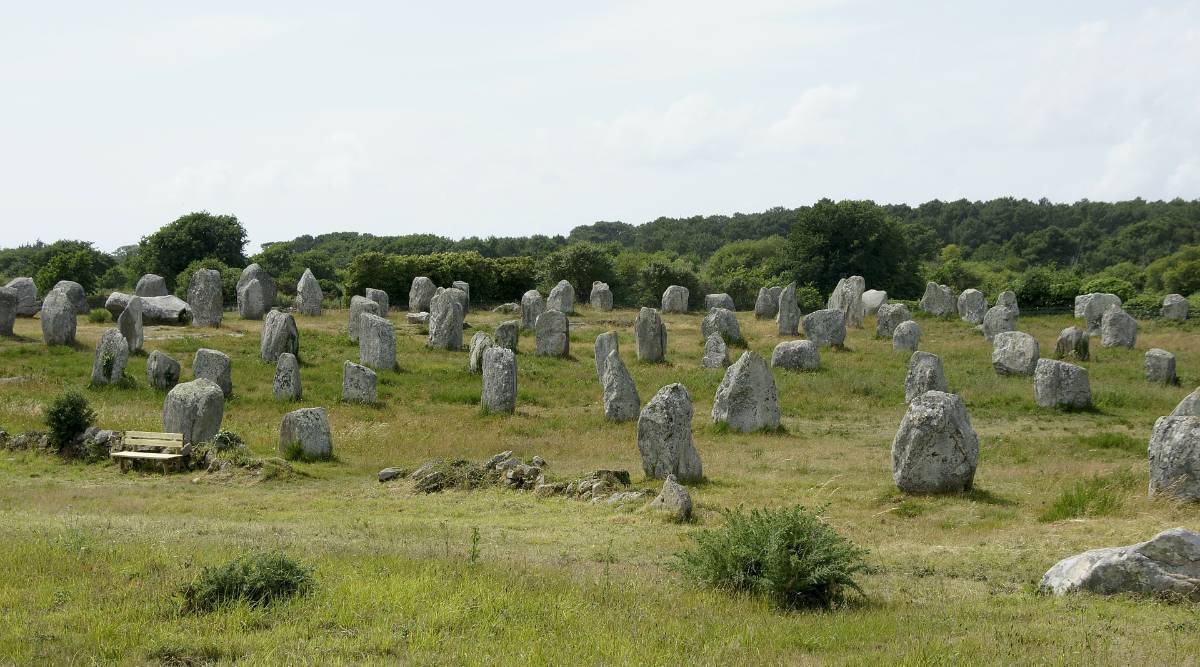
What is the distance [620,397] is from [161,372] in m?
12.4

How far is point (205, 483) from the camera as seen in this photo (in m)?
19.1

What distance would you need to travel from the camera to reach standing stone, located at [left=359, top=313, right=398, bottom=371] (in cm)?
3309

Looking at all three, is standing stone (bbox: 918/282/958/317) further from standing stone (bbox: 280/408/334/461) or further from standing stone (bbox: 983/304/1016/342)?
standing stone (bbox: 280/408/334/461)

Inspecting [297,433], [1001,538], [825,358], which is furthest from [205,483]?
[825,358]

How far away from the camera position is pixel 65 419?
21391mm

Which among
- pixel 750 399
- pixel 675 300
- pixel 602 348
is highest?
pixel 675 300

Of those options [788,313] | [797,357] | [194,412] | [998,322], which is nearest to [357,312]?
[797,357]

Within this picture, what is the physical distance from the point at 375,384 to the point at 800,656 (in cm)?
2133

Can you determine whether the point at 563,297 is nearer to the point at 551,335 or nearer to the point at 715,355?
the point at 551,335

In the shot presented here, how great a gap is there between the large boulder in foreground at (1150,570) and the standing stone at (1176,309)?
43074mm

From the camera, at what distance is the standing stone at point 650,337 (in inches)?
1458

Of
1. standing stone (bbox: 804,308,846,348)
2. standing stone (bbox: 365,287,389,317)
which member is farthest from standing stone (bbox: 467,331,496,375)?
standing stone (bbox: 365,287,389,317)

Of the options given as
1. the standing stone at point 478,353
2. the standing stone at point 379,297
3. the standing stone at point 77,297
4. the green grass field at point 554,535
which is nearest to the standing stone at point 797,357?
the green grass field at point 554,535

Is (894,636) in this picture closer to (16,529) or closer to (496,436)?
(16,529)
